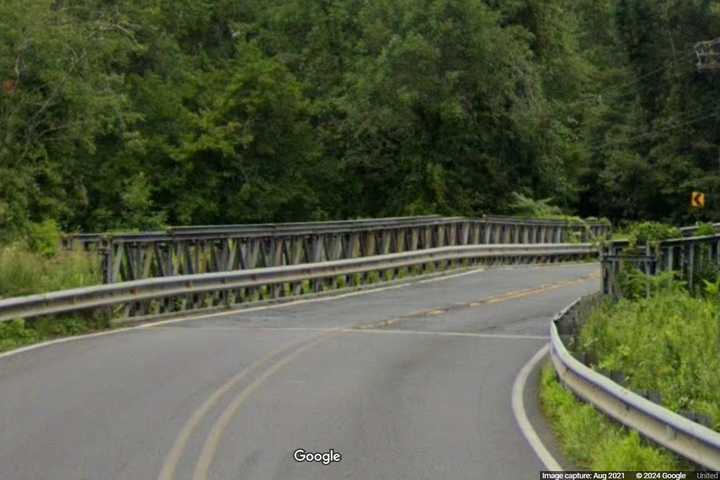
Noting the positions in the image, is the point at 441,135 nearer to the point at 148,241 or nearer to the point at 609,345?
the point at 148,241

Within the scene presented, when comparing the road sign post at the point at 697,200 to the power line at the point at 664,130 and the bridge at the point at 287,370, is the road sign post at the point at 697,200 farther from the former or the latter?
the bridge at the point at 287,370

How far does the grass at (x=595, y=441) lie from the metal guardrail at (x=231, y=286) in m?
8.66

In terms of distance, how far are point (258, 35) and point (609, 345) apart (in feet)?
166

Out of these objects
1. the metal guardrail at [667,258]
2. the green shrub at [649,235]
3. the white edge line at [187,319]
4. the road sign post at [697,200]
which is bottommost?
the road sign post at [697,200]

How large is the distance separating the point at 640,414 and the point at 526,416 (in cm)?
267

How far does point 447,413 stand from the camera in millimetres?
13453

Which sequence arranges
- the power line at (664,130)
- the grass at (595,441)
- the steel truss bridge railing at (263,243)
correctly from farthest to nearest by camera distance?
1. the power line at (664,130)
2. the steel truss bridge railing at (263,243)
3. the grass at (595,441)

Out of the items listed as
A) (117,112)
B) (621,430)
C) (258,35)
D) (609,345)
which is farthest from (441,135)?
→ (621,430)

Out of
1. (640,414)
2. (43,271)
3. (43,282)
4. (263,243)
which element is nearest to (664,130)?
(263,243)

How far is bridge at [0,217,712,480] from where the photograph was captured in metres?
11.2

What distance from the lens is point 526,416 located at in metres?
13.5

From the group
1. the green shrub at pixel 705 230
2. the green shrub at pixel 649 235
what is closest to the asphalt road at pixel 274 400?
the green shrub at pixel 649 235

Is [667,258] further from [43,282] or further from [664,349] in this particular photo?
[43,282]

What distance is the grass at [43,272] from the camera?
2064 cm
